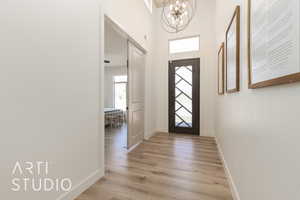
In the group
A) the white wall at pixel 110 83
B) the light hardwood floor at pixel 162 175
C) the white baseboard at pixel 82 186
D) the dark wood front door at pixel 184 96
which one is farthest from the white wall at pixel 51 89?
the white wall at pixel 110 83

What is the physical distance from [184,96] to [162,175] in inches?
106

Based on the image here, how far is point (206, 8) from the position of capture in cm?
403

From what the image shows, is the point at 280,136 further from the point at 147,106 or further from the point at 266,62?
the point at 147,106

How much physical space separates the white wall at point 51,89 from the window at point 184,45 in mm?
2912

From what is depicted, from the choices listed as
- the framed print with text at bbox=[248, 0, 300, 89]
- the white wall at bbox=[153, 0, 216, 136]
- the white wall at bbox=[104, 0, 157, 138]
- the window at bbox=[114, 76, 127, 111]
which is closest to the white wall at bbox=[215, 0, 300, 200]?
the framed print with text at bbox=[248, 0, 300, 89]

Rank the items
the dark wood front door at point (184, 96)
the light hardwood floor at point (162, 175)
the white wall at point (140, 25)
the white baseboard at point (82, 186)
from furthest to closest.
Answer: the dark wood front door at point (184, 96) → the white wall at point (140, 25) → the light hardwood floor at point (162, 175) → the white baseboard at point (82, 186)

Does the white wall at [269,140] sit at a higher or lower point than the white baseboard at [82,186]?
higher

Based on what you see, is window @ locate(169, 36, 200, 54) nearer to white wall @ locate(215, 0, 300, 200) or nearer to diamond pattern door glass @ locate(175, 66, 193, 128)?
diamond pattern door glass @ locate(175, 66, 193, 128)

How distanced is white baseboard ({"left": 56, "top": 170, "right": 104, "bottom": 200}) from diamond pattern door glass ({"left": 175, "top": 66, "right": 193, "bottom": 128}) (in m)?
2.91

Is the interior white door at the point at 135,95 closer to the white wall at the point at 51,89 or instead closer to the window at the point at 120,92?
the white wall at the point at 51,89

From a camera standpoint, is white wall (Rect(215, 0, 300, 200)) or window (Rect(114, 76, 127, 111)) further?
window (Rect(114, 76, 127, 111))

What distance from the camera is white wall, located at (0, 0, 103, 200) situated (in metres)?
1.06

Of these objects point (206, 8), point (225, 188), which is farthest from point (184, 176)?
point (206, 8)

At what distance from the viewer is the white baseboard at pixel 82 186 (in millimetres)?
1514
